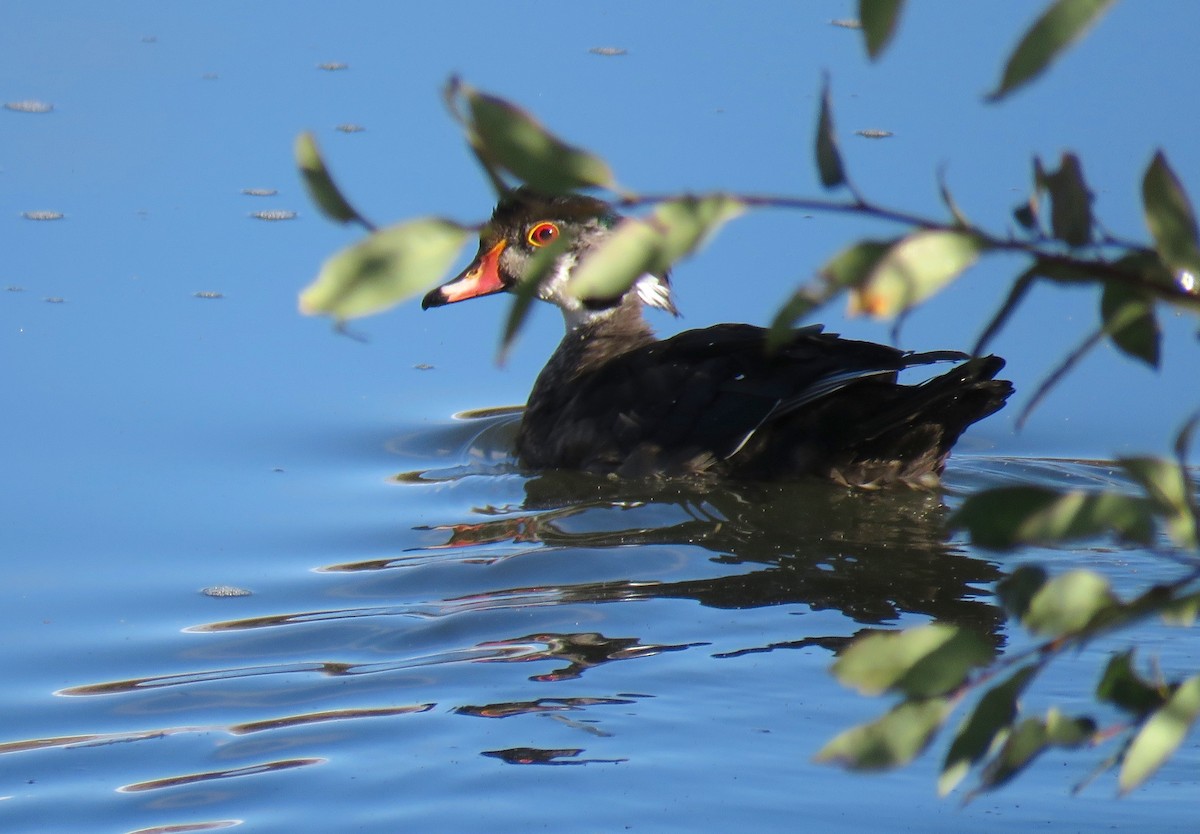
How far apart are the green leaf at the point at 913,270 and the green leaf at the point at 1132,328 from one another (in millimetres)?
187

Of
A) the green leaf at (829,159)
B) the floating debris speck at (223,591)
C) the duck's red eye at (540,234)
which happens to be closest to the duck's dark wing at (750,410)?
the duck's red eye at (540,234)

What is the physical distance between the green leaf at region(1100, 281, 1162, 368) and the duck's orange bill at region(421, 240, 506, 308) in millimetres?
5411

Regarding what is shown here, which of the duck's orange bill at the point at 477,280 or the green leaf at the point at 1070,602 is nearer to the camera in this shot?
the green leaf at the point at 1070,602

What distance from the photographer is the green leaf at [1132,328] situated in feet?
4.17

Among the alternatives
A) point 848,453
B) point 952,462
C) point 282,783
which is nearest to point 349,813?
point 282,783

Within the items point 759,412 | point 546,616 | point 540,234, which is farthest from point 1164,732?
point 540,234

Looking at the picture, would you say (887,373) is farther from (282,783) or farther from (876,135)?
(282,783)

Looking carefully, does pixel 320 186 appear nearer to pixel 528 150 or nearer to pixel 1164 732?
pixel 528 150

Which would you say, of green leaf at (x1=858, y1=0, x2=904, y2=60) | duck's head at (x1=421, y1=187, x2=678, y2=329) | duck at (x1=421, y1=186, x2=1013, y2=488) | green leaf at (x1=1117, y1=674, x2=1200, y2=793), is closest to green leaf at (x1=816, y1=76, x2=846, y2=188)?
green leaf at (x1=858, y1=0, x2=904, y2=60)

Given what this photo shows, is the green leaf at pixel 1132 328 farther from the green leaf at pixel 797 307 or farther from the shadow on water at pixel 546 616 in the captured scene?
the shadow on water at pixel 546 616

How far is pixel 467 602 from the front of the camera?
14.7 ft

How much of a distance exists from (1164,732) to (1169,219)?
0.38 m

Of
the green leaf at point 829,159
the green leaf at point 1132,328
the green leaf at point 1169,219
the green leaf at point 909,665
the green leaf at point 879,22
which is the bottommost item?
the green leaf at point 909,665

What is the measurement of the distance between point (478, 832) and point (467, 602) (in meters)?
1.39
